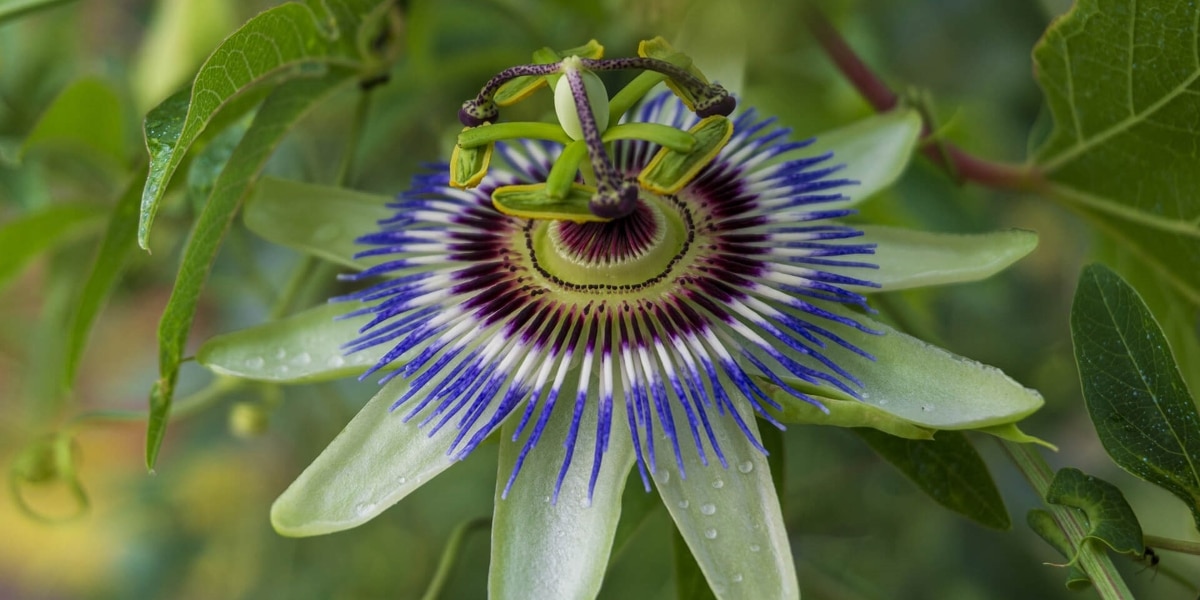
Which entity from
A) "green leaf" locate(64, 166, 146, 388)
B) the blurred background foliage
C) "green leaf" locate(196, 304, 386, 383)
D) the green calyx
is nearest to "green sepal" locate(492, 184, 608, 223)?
the green calyx

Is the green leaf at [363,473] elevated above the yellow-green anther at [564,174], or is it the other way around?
the yellow-green anther at [564,174]

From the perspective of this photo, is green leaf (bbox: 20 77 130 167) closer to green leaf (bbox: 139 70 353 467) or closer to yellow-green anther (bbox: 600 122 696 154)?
green leaf (bbox: 139 70 353 467)

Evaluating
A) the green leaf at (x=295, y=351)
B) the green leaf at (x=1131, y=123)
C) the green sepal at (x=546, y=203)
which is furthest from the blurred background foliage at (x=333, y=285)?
the green sepal at (x=546, y=203)

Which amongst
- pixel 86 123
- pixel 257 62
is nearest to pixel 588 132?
pixel 257 62

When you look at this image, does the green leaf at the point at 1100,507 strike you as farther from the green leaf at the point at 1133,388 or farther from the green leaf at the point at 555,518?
the green leaf at the point at 555,518

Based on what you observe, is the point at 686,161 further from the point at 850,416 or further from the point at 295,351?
the point at 295,351
